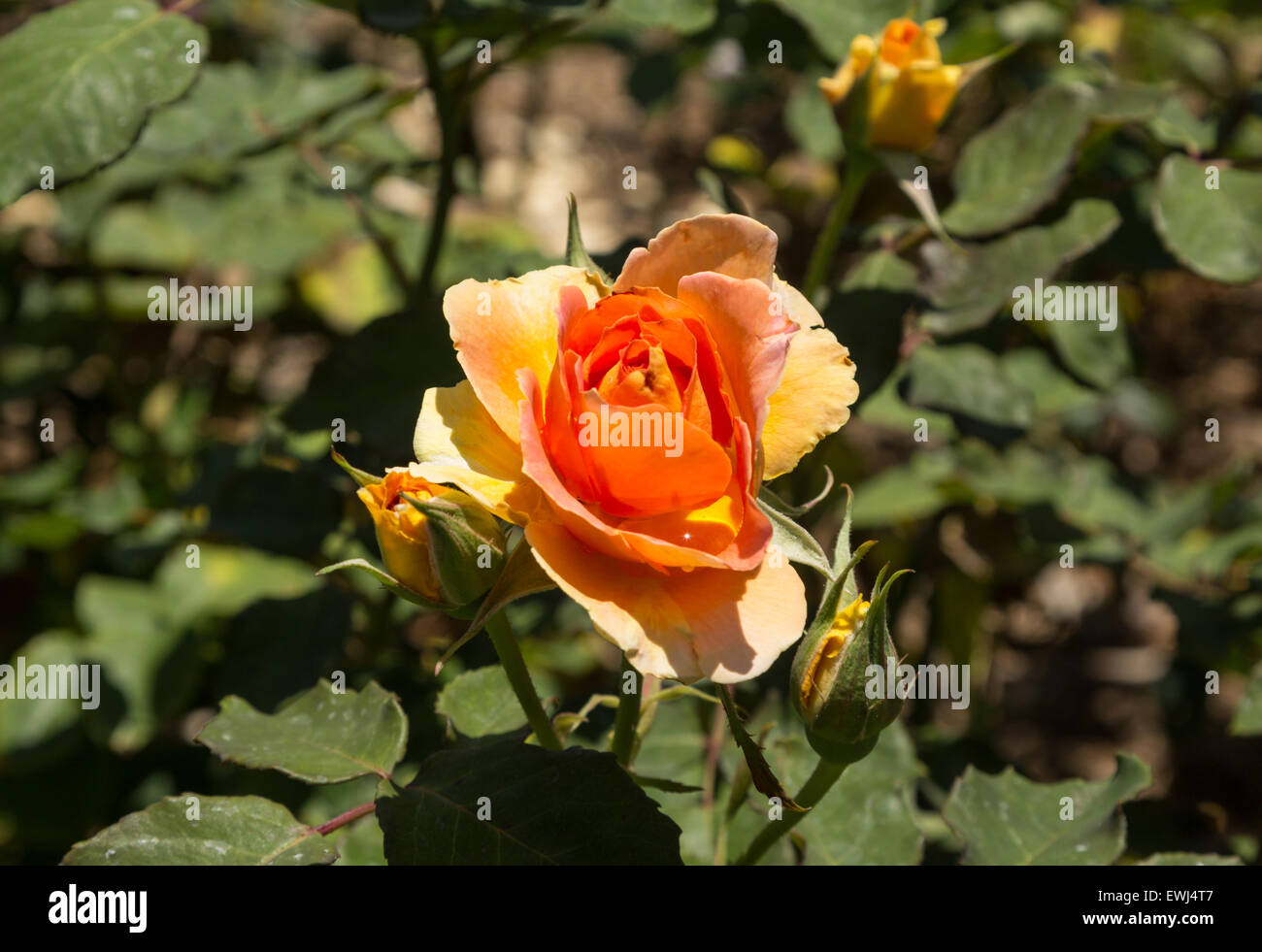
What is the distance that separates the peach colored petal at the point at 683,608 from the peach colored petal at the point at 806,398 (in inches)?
4.5

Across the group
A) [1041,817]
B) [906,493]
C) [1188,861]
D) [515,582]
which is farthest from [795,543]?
[906,493]

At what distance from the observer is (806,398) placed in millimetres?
1015

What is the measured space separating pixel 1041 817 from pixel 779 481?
708 mm

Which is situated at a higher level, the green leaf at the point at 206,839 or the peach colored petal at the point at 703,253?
the peach colored petal at the point at 703,253

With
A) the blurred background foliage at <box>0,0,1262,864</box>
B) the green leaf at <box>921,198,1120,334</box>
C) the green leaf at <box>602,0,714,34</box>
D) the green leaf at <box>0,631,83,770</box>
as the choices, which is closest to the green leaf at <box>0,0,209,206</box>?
the blurred background foliage at <box>0,0,1262,864</box>

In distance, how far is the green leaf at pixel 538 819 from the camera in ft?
3.49

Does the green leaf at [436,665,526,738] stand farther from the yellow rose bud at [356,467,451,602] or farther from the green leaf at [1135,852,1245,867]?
the green leaf at [1135,852,1245,867]

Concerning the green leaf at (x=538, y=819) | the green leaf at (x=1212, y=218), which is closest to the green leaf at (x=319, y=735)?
the green leaf at (x=538, y=819)

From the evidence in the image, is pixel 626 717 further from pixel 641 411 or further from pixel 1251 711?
pixel 1251 711

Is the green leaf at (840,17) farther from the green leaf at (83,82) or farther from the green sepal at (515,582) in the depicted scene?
the green sepal at (515,582)

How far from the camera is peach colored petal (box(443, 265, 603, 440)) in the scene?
966 millimetres

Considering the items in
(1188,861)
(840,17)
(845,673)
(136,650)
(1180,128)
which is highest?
(840,17)
